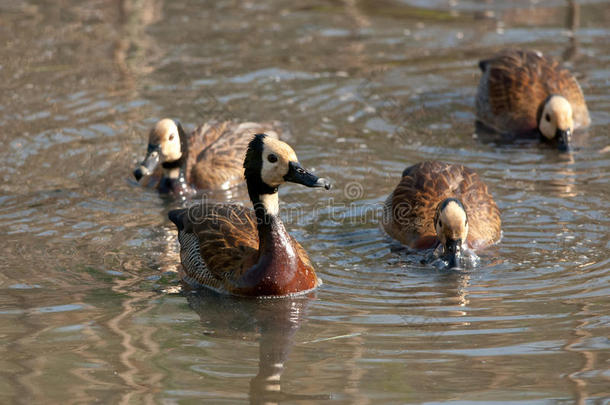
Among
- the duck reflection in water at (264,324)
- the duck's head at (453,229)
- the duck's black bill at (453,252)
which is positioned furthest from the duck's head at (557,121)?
the duck reflection in water at (264,324)

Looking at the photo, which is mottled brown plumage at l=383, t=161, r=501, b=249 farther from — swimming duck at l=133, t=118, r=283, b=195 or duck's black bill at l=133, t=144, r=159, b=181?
duck's black bill at l=133, t=144, r=159, b=181

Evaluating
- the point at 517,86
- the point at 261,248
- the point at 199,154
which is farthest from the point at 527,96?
the point at 261,248

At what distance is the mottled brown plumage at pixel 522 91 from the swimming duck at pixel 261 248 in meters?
5.70

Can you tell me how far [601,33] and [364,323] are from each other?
1082cm

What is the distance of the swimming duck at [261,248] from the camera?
838cm

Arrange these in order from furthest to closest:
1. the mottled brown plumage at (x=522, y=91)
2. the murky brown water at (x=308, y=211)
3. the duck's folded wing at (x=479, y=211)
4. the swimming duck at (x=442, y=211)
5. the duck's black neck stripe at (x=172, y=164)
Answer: the mottled brown plumage at (x=522, y=91), the duck's black neck stripe at (x=172, y=164), the duck's folded wing at (x=479, y=211), the swimming duck at (x=442, y=211), the murky brown water at (x=308, y=211)

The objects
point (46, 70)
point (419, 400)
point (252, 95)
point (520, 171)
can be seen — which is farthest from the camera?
point (46, 70)

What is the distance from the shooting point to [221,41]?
16703mm

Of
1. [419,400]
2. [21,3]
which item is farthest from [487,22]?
[419,400]

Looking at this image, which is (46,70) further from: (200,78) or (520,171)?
(520,171)

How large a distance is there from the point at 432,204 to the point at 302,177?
2.34 meters

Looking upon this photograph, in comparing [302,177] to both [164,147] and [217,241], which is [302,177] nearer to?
[217,241]

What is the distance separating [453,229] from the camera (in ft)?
29.8

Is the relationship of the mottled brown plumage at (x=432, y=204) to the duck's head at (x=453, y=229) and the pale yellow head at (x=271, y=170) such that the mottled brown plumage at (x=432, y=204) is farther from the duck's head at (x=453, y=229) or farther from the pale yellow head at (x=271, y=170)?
the pale yellow head at (x=271, y=170)
